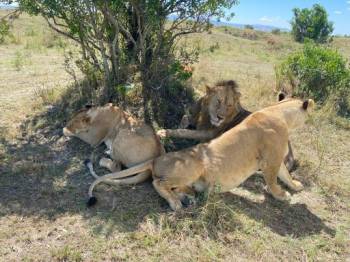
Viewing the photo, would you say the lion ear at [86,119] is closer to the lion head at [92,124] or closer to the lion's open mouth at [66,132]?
the lion head at [92,124]

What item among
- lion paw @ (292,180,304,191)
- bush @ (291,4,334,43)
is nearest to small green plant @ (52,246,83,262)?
lion paw @ (292,180,304,191)

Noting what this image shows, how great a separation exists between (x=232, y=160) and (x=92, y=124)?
6.35 feet

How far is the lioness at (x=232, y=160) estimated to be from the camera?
4.90 metres

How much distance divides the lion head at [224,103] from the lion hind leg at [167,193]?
5.37 feet

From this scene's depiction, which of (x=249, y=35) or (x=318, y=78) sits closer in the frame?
(x=318, y=78)

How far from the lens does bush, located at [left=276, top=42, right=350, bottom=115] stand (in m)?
9.49

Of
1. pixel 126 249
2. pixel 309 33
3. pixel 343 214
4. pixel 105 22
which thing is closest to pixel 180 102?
pixel 105 22

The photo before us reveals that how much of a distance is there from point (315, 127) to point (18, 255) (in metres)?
5.57

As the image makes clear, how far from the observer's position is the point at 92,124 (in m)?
6.05

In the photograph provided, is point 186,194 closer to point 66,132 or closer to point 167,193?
point 167,193

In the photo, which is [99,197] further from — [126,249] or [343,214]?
[343,214]

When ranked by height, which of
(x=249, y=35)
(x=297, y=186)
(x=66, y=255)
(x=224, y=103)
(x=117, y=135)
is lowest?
(x=249, y=35)

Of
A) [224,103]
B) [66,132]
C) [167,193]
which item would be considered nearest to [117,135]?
[66,132]

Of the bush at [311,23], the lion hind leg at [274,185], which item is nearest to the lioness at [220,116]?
the lion hind leg at [274,185]
